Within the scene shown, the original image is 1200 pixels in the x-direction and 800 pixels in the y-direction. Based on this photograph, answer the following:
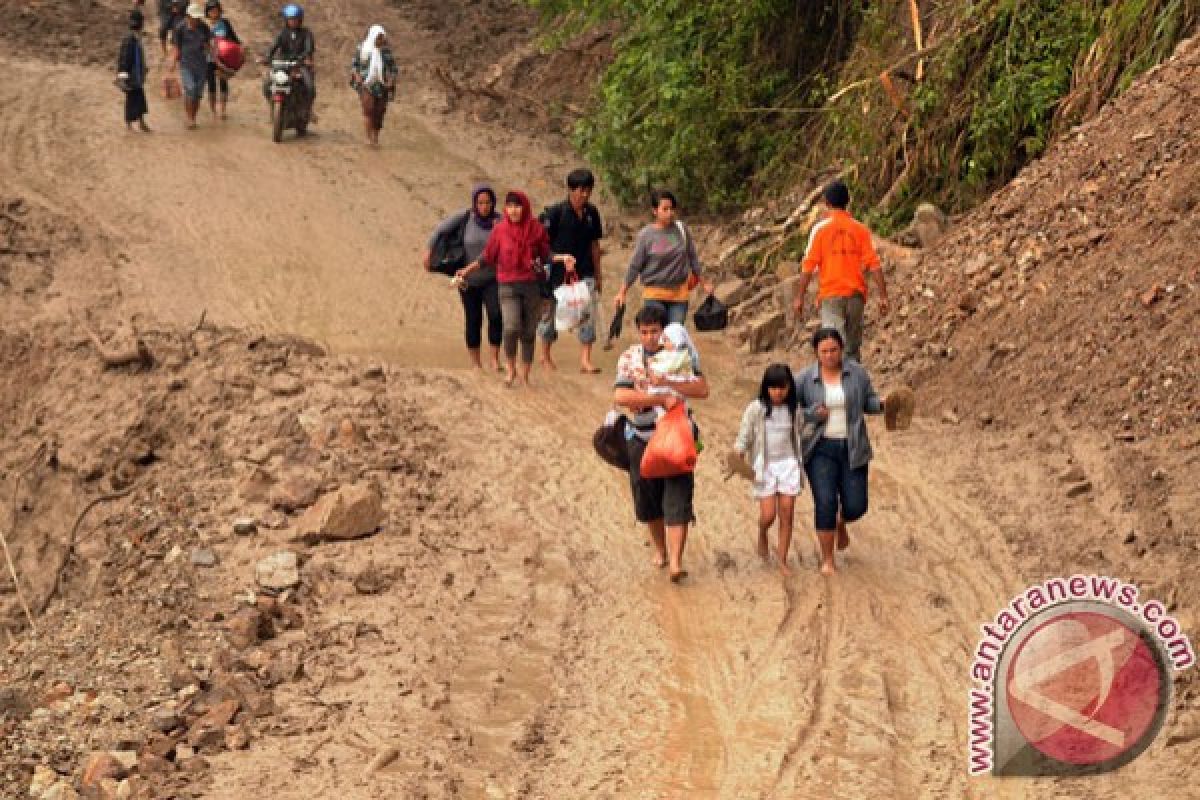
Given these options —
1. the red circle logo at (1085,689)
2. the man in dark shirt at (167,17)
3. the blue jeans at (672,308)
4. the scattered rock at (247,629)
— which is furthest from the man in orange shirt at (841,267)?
the man in dark shirt at (167,17)

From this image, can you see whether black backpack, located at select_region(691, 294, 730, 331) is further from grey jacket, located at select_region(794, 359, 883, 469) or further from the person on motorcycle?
the person on motorcycle

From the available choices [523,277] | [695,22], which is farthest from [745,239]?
[523,277]

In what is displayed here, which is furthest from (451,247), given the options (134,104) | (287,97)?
(134,104)

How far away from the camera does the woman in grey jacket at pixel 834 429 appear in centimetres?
998

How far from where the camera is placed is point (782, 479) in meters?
10.1

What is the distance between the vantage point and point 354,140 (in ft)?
74.6

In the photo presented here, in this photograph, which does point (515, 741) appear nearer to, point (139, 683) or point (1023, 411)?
point (139, 683)

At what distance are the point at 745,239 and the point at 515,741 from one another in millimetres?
9605

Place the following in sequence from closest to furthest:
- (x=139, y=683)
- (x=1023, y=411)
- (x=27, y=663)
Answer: (x=139, y=683) → (x=27, y=663) → (x=1023, y=411)

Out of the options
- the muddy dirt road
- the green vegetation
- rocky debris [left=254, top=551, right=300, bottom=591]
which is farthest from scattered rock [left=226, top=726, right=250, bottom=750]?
the green vegetation

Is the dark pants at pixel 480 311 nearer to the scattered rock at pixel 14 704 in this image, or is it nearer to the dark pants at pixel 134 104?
the scattered rock at pixel 14 704

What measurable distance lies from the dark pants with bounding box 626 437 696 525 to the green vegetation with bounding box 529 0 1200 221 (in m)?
6.62

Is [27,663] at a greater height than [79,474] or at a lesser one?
lesser

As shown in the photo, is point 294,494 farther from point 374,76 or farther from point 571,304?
point 374,76
